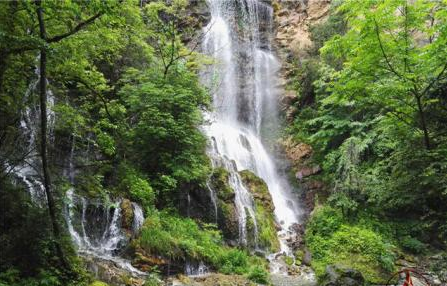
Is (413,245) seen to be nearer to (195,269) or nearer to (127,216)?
(195,269)

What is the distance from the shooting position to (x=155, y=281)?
7.86 metres

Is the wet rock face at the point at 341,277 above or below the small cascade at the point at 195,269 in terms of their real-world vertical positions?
below

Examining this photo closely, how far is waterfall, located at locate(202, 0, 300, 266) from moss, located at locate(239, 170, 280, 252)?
1.57ft

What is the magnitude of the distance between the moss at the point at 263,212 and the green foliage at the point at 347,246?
53.4 inches

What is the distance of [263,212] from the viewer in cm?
1505

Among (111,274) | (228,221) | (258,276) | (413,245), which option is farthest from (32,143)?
(413,245)

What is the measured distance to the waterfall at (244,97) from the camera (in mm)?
17125

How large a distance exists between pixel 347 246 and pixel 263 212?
4107 millimetres

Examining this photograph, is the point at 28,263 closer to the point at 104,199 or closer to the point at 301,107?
the point at 104,199

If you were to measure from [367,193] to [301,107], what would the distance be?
33.3ft

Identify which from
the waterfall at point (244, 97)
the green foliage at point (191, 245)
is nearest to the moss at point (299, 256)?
the waterfall at point (244, 97)

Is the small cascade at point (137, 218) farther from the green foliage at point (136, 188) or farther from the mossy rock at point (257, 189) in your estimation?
the mossy rock at point (257, 189)

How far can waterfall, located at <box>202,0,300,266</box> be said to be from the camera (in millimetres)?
17125

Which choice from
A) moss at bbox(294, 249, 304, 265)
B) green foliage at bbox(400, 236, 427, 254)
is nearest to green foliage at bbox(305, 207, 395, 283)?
moss at bbox(294, 249, 304, 265)
